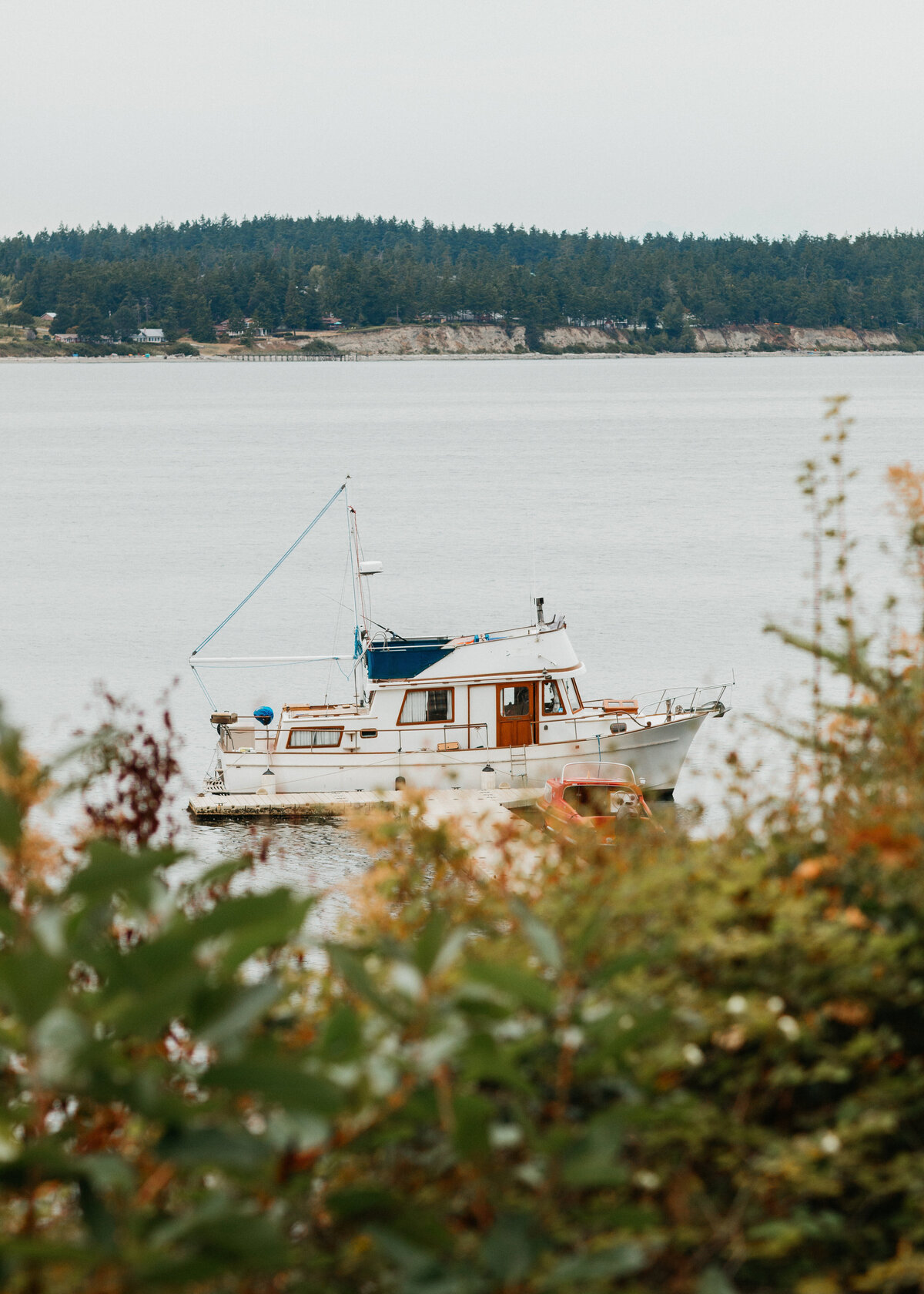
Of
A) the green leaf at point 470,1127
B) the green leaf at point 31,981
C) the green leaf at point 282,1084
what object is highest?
the green leaf at point 31,981

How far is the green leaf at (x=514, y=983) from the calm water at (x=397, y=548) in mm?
3634

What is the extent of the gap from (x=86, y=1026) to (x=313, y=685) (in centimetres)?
3059

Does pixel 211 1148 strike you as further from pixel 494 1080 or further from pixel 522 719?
pixel 522 719

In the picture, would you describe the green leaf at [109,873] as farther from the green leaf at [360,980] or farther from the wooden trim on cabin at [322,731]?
the wooden trim on cabin at [322,731]

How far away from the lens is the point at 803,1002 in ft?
10.8

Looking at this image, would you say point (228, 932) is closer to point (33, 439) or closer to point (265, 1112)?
point (265, 1112)

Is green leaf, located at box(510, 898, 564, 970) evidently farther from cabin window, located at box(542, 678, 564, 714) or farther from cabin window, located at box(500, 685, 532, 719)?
cabin window, located at box(542, 678, 564, 714)

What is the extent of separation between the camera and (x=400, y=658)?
22.2 m


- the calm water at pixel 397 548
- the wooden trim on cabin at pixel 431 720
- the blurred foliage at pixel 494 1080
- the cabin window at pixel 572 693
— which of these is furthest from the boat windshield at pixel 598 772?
the blurred foliage at pixel 494 1080

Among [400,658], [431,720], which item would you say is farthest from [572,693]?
A: [400,658]

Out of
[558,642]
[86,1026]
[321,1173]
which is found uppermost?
[86,1026]

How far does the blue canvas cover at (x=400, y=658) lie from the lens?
2214 centimetres

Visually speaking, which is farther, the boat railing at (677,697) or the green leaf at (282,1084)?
the boat railing at (677,697)

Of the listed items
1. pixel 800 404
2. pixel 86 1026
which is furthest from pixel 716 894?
pixel 800 404
